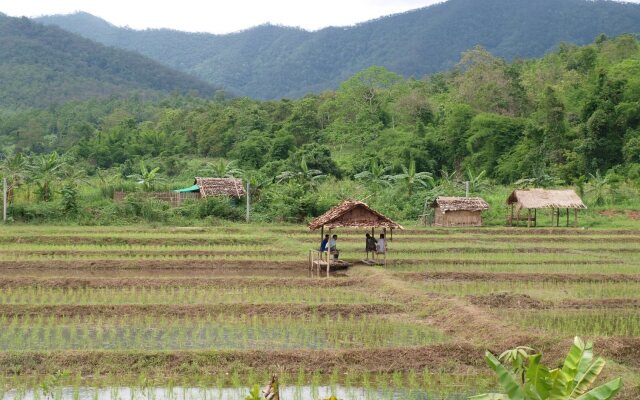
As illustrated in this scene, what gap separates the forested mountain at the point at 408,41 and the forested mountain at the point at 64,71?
80.3 feet

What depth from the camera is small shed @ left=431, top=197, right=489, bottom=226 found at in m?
32.8

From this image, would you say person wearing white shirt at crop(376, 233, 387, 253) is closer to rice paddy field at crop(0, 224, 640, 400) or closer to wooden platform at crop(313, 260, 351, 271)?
rice paddy field at crop(0, 224, 640, 400)

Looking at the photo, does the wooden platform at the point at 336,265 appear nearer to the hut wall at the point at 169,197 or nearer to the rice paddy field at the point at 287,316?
the rice paddy field at the point at 287,316

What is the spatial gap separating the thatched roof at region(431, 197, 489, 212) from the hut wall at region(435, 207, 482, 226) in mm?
376

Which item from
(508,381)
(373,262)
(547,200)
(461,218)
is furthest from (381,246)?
(508,381)

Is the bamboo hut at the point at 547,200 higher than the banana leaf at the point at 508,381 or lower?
higher

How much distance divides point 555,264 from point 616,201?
52.4 feet

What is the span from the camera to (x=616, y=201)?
35.9 m

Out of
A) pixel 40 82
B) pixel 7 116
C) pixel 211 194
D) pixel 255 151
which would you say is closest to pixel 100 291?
pixel 211 194

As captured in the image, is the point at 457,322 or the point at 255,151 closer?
the point at 457,322

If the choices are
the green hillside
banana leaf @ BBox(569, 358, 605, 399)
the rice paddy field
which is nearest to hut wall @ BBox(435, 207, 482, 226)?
the green hillside

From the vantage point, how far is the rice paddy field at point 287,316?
1000cm

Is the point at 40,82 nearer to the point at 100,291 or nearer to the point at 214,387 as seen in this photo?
the point at 100,291

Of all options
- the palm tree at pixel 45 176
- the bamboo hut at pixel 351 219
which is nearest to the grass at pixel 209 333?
the bamboo hut at pixel 351 219
